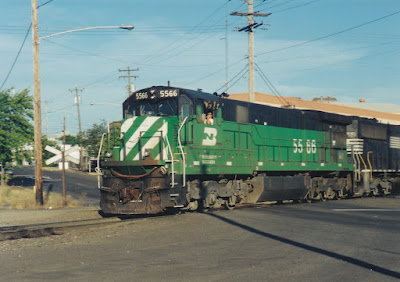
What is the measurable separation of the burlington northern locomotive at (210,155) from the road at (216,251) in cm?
115

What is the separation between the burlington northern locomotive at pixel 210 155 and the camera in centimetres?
1337

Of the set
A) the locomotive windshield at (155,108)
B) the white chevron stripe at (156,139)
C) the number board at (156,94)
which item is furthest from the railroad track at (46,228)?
the number board at (156,94)

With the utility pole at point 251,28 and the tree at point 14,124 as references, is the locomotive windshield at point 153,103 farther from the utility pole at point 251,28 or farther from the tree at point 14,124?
the tree at point 14,124

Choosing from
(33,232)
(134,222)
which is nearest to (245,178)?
(134,222)

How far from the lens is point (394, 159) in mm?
26094

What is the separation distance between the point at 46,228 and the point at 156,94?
5.04m

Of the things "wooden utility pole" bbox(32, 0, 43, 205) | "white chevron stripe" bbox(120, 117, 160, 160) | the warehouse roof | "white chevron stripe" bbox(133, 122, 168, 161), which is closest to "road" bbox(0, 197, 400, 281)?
"white chevron stripe" bbox(133, 122, 168, 161)

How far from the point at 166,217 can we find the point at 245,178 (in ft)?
14.1

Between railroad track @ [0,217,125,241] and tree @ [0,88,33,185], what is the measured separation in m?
20.4

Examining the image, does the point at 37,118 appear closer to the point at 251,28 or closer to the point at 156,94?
the point at 156,94

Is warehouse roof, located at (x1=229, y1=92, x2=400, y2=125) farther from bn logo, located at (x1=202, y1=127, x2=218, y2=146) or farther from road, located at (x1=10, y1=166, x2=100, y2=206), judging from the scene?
bn logo, located at (x1=202, y1=127, x2=218, y2=146)

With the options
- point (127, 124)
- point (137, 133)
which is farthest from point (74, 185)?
point (137, 133)

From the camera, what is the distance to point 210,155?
1460 cm

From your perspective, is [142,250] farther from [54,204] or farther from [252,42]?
[252,42]
